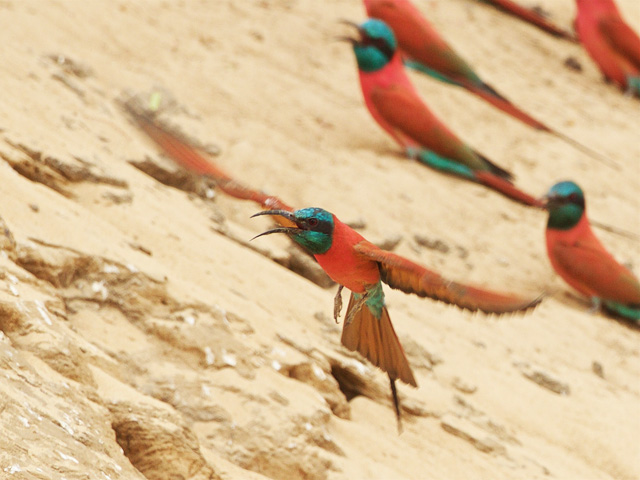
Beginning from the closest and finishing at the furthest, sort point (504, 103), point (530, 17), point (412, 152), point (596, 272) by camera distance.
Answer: point (596, 272)
point (412, 152)
point (504, 103)
point (530, 17)

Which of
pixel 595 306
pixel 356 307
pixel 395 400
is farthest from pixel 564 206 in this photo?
pixel 356 307

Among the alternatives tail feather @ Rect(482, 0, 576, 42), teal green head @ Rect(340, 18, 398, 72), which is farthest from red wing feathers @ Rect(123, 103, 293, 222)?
tail feather @ Rect(482, 0, 576, 42)

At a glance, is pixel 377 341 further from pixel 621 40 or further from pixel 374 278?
pixel 621 40

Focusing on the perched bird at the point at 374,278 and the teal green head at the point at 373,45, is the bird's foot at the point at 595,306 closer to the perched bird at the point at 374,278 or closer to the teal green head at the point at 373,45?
the teal green head at the point at 373,45

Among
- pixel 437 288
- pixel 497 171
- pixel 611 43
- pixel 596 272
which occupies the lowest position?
pixel 596 272

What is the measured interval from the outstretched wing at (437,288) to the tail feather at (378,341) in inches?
13.5

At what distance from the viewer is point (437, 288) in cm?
308

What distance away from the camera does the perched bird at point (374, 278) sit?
9.86 ft

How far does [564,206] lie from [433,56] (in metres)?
2.10

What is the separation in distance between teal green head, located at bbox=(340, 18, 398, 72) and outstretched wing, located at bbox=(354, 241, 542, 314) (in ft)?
13.1

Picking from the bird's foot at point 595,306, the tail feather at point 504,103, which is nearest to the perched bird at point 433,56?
the tail feather at point 504,103

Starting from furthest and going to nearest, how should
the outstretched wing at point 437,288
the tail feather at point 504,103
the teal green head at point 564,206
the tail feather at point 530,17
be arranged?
1. the tail feather at point 530,17
2. the tail feather at point 504,103
3. the teal green head at point 564,206
4. the outstretched wing at point 437,288

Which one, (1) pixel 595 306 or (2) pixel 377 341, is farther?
(1) pixel 595 306

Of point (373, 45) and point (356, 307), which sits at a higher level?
point (373, 45)
